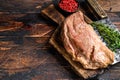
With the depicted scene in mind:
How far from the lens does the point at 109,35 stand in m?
1.99

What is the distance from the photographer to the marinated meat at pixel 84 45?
1794mm

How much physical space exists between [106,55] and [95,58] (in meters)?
0.11

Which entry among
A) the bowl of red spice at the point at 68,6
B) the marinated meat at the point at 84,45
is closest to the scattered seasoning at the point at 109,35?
the marinated meat at the point at 84,45

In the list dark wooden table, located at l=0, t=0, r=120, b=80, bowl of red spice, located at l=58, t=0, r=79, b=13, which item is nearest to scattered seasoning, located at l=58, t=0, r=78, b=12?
bowl of red spice, located at l=58, t=0, r=79, b=13

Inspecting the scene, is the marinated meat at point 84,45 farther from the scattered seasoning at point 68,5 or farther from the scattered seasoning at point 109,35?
the scattered seasoning at point 68,5

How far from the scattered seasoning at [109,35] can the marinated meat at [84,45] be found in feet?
0.22

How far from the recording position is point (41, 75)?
71.5 inches

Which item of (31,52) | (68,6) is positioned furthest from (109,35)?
(31,52)

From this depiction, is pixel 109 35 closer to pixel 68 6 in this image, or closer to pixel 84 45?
pixel 84 45

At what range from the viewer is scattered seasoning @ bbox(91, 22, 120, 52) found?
195 cm

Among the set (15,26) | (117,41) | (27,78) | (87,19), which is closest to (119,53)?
(117,41)

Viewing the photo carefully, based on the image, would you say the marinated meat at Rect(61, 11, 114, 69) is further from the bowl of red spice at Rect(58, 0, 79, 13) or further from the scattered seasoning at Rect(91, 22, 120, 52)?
the bowl of red spice at Rect(58, 0, 79, 13)

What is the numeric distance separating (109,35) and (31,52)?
2.05 ft

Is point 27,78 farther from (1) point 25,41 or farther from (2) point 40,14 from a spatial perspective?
(2) point 40,14
